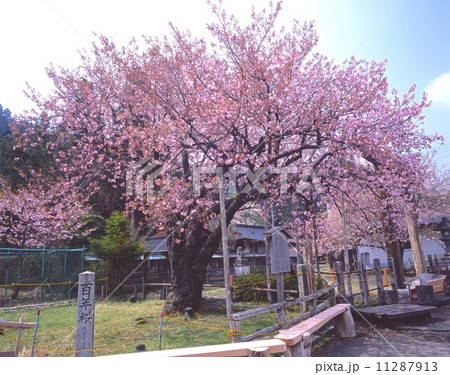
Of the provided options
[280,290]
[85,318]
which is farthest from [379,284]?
[85,318]

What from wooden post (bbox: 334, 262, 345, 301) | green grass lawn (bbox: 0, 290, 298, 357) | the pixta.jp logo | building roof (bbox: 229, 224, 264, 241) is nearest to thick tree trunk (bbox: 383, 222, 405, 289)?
wooden post (bbox: 334, 262, 345, 301)

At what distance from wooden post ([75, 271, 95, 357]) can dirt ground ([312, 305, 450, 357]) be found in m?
4.45

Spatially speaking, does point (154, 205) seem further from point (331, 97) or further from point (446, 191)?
point (446, 191)

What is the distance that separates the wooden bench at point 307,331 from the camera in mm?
4473

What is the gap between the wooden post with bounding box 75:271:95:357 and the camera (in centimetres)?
552

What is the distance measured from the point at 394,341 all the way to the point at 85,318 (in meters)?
7.01

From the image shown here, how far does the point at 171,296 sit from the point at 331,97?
335 inches

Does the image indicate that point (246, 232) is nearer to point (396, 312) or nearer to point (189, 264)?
point (189, 264)

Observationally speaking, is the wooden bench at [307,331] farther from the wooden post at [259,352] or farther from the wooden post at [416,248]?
the wooden post at [416,248]

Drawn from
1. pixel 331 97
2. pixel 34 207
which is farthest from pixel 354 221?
pixel 34 207

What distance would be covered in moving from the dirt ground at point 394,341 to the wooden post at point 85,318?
14.6 ft

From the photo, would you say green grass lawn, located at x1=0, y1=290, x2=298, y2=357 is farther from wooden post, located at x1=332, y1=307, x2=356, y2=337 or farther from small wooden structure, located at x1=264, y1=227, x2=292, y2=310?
wooden post, located at x1=332, y1=307, x2=356, y2=337

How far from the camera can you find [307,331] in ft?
16.9

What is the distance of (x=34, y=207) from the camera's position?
59.7ft
